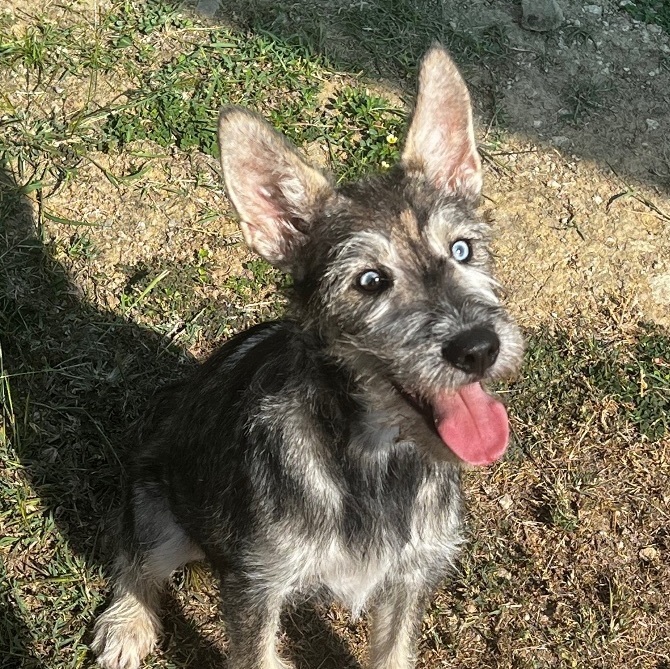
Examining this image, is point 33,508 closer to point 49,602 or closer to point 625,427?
point 49,602

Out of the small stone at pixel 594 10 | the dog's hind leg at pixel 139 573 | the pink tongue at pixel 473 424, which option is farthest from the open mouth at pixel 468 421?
the small stone at pixel 594 10

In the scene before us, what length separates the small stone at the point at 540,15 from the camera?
7.05 metres

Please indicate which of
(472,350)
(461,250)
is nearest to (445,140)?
(461,250)

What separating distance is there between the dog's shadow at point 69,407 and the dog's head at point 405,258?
2111 mm

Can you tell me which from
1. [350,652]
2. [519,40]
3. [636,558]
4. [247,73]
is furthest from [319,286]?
[519,40]

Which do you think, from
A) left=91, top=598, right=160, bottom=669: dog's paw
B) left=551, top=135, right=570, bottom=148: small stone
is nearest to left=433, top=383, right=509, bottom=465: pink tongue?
left=91, top=598, right=160, bottom=669: dog's paw

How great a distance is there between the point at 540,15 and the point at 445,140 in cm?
394

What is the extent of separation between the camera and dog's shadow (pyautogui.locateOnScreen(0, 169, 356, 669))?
472cm

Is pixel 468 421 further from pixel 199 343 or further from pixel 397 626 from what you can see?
pixel 199 343

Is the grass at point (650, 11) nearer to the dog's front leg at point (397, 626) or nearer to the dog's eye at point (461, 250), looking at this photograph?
the dog's eye at point (461, 250)

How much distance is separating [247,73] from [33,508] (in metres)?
3.55

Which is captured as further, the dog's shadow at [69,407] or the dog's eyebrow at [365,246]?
the dog's shadow at [69,407]

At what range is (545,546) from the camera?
5047 millimetres

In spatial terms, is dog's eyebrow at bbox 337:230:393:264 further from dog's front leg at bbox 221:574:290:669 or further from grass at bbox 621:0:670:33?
grass at bbox 621:0:670:33
